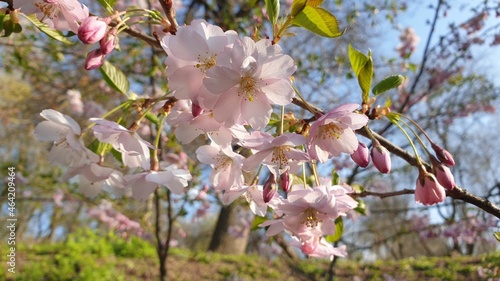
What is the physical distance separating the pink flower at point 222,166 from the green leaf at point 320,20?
1.17ft

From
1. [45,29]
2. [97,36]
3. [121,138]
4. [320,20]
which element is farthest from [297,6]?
[45,29]

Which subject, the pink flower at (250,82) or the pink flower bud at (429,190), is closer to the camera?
the pink flower at (250,82)

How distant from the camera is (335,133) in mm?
766

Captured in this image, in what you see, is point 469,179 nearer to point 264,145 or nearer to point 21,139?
point 21,139

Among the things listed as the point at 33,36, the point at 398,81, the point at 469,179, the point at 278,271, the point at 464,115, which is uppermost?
the point at 469,179

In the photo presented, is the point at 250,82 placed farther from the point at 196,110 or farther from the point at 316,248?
the point at 316,248

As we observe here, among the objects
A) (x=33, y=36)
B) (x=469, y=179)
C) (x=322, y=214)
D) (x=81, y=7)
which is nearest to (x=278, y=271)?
(x=33, y=36)

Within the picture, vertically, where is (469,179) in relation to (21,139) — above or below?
above

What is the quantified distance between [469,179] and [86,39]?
16548mm

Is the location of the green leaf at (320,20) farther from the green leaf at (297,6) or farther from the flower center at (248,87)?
the flower center at (248,87)

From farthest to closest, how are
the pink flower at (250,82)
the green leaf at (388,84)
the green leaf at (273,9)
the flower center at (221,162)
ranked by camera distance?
1. the flower center at (221,162)
2. the green leaf at (388,84)
3. the green leaf at (273,9)
4. the pink flower at (250,82)

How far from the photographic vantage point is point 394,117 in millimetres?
847

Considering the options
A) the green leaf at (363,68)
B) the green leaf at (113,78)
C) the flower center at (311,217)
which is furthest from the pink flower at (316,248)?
the green leaf at (113,78)

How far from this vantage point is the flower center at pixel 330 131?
0.77 m
